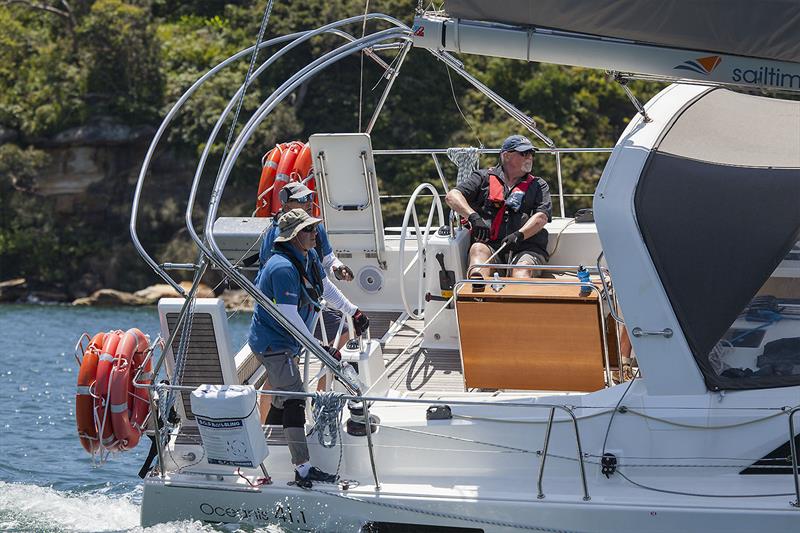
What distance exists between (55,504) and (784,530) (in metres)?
4.04

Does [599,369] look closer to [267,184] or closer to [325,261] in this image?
[325,261]

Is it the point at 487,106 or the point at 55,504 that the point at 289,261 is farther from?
the point at 487,106

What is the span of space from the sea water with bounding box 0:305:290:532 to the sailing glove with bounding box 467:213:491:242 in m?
2.45

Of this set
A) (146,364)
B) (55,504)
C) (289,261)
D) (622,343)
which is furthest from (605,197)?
(55,504)

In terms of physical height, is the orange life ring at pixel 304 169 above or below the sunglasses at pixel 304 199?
above

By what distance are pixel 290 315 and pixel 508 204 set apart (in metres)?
2.11

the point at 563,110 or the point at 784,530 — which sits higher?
the point at 563,110

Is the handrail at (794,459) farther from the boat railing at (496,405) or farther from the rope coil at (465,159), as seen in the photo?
the rope coil at (465,159)

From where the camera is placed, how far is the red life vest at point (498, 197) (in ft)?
24.5

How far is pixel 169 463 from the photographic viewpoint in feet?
20.0

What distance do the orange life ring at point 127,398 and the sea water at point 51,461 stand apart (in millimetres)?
399

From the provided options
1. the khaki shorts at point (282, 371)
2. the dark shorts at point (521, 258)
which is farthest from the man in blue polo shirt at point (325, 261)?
the dark shorts at point (521, 258)

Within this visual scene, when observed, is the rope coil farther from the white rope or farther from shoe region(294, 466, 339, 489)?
shoe region(294, 466, 339, 489)

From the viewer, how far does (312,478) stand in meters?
5.86
